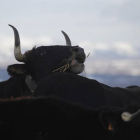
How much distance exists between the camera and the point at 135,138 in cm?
349

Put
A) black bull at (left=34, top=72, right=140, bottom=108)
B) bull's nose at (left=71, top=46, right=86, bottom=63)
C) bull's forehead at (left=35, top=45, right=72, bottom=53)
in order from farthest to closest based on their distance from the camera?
1. bull's forehead at (left=35, top=45, right=72, bottom=53)
2. bull's nose at (left=71, top=46, right=86, bottom=63)
3. black bull at (left=34, top=72, right=140, bottom=108)

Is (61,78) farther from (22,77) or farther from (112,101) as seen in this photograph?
(22,77)

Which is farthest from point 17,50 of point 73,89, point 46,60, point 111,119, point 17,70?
point 111,119

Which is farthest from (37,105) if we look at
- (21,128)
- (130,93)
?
(130,93)

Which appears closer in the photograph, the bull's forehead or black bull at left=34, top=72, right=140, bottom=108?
black bull at left=34, top=72, right=140, bottom=108

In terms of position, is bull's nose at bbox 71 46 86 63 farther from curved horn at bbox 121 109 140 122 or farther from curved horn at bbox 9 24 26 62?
curved horn at bbox 121 109 140 122

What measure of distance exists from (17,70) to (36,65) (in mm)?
410

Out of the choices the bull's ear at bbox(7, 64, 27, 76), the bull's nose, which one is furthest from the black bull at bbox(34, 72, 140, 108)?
the bull's ear at bbox(7, 64, 27, 76)

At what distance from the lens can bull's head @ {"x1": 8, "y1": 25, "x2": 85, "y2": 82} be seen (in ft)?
25.1

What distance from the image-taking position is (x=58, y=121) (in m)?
3.23

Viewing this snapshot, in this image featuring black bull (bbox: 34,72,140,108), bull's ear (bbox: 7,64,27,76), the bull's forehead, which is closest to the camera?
black bull (bbox: 34,72,140,108)

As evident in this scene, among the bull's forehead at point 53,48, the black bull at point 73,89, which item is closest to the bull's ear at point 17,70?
the bull's forehead at point 53,48

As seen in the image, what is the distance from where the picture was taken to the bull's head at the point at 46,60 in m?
7.64

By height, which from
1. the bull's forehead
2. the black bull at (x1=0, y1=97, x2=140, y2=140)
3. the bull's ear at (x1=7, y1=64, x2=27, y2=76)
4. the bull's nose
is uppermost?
the bull's forehead
